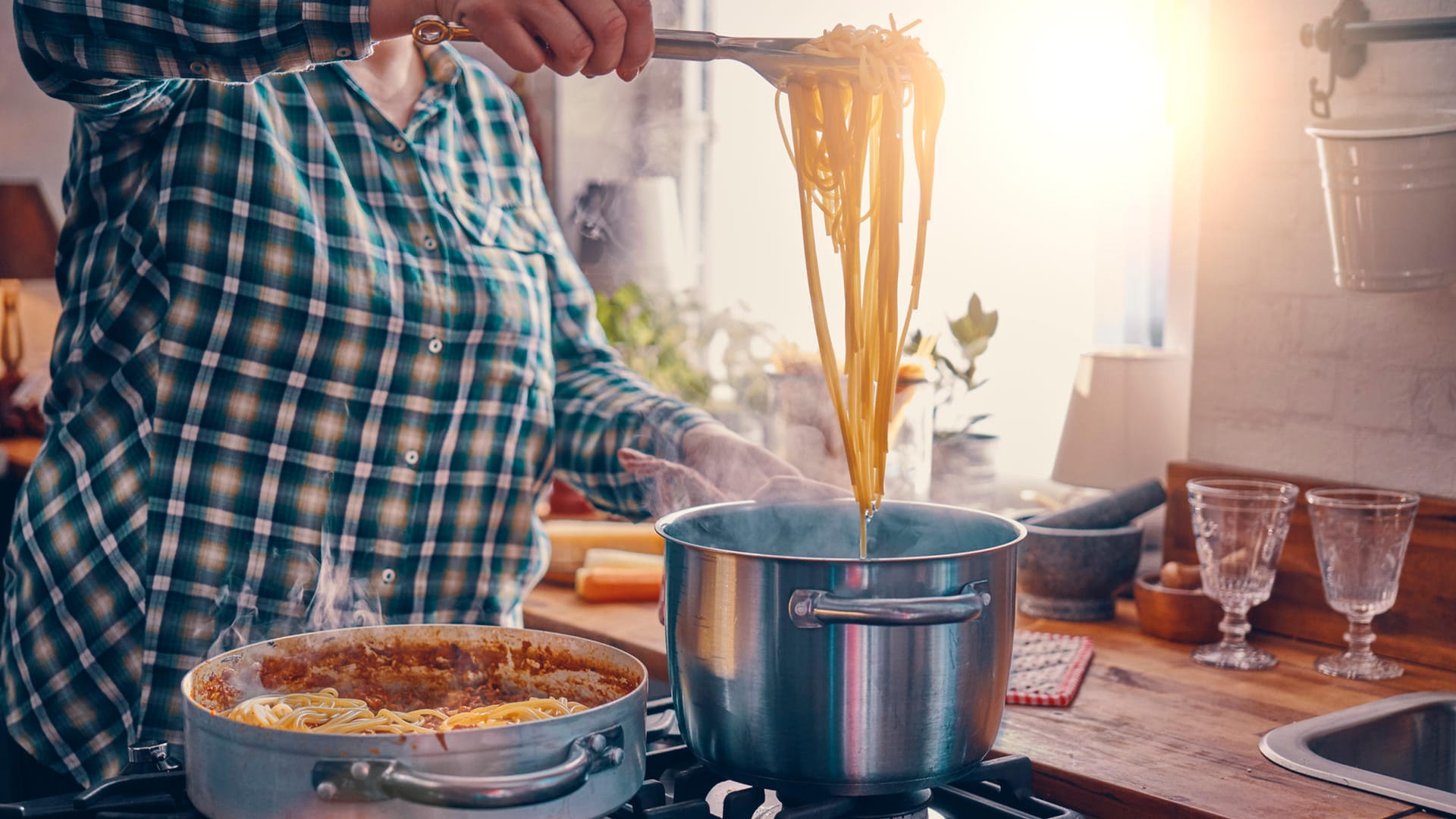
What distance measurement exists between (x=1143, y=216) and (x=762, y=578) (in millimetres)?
1803

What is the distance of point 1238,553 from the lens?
1.71 meters

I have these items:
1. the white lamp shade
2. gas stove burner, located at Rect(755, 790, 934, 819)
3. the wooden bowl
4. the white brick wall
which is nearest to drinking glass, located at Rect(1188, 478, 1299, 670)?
the wooden bowl

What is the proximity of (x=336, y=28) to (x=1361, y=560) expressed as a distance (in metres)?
1.36

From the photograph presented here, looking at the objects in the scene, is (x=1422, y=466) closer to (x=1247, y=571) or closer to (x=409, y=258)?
(x=1247, y=571)

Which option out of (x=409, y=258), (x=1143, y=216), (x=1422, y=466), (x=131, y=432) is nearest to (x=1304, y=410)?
(x=1422, y=466)

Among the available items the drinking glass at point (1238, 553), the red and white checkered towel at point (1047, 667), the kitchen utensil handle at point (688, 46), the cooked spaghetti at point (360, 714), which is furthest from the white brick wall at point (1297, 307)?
the cooked spaghetti at point (360, 714)

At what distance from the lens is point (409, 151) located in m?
1.63

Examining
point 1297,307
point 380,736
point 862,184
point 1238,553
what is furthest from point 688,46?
point 1297,307

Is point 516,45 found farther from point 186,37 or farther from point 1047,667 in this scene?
point 1047,667

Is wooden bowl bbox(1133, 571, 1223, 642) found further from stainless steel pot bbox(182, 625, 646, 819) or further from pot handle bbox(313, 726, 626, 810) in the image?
pot handle bbox(313, 726, 626, 810)

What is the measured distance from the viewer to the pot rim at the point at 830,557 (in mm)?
963

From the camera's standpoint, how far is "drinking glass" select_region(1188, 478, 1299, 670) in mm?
1701

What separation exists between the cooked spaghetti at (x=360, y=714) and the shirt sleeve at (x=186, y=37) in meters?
0.55

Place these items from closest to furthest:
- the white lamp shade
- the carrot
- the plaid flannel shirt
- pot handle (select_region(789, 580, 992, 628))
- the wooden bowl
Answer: pot handle (select_region(789, 580, 992, 628)) → the plaid flannel shirt → the wooden bowl → the carrot → the white lamp shade
